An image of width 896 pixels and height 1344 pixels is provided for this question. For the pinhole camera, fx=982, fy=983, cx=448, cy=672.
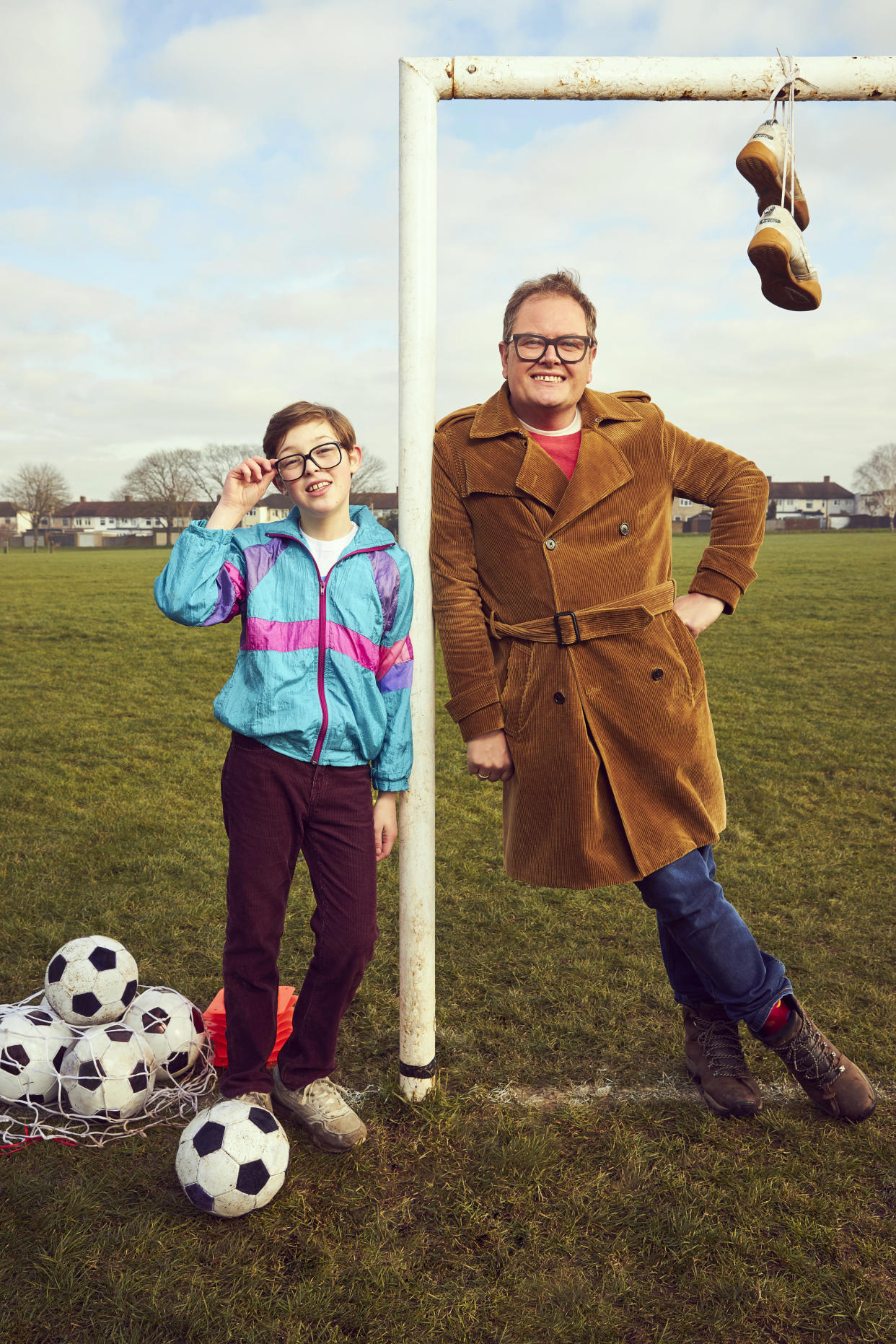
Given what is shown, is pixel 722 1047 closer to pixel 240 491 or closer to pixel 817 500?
pixel 240 491

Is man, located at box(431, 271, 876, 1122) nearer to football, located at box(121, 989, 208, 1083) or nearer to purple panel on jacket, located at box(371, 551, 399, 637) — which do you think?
purple panel on jacket, located at box(371, 551, 399, 637)

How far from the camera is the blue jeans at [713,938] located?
284 cm

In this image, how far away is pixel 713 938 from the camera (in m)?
2.85

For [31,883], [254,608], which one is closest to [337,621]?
[254,608]

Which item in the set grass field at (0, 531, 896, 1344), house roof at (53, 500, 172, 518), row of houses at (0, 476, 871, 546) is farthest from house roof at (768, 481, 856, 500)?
grass field at (0, 531, 896, 1344)

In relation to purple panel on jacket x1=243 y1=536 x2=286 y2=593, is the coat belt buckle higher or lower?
lower

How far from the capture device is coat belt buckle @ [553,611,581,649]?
9.05 feet

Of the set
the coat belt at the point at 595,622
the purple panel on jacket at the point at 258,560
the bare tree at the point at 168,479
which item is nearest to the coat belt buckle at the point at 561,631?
the coat belt at the point at 595,622

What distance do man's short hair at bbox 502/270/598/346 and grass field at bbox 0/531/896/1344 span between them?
2.32 metres

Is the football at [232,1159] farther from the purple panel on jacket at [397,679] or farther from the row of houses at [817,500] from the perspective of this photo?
the row of houses at [817,500]

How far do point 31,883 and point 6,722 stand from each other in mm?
4788

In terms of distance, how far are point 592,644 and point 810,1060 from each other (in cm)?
141

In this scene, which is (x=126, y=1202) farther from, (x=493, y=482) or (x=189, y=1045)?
(x=493, y=482)

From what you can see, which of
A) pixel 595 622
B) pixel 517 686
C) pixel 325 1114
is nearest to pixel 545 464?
pixel 595 622
